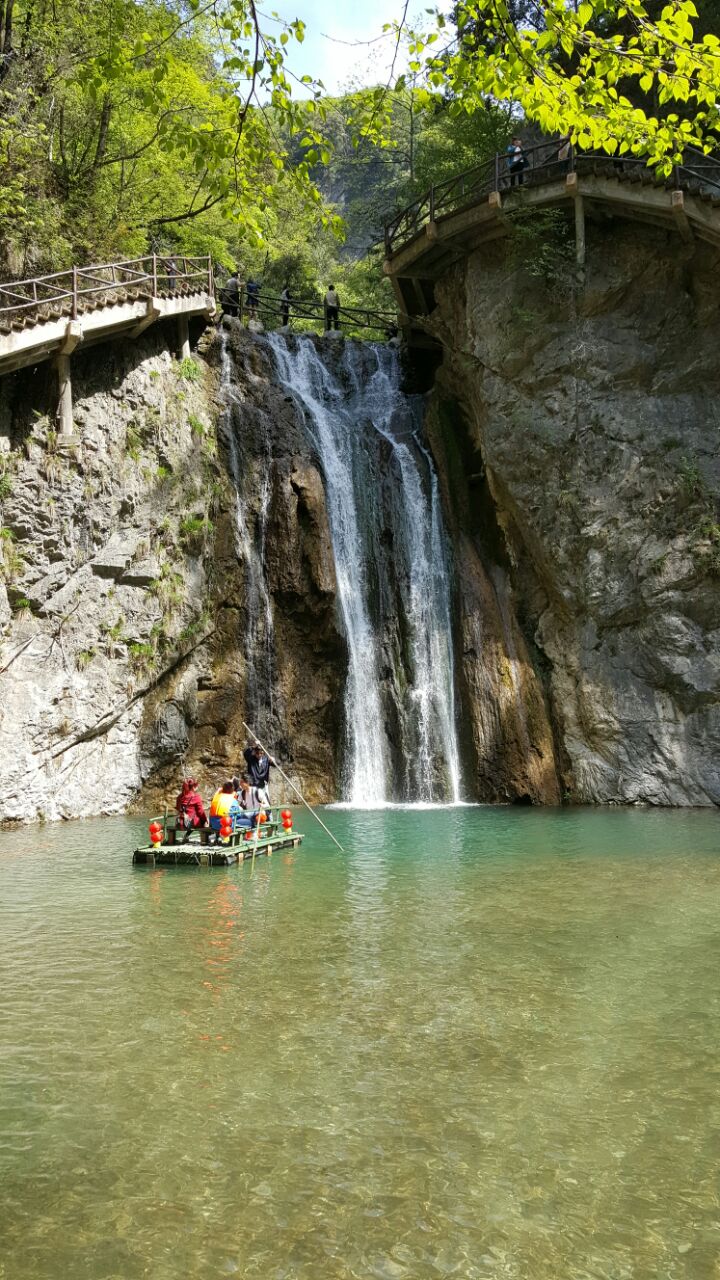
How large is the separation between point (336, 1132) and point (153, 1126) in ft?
3.26

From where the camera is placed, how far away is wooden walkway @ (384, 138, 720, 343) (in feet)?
72.3

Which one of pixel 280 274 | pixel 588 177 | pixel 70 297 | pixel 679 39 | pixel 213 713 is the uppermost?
pixel 280 274

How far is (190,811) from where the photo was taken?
15227mm

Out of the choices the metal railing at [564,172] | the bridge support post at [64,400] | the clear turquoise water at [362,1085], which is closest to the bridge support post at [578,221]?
the metal railing at [564,172]

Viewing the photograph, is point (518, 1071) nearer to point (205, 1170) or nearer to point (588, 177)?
point (205, 1170)

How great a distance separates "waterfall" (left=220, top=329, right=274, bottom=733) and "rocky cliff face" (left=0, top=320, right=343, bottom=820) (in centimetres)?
6

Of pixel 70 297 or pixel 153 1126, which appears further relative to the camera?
pixel 70 297

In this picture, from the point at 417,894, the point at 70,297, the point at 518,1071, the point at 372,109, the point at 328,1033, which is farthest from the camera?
the point at 70,297

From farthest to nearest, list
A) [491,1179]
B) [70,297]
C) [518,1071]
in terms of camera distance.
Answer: [70,297]
[518,1071]
[491,1179]

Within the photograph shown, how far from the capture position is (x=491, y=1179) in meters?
4.73

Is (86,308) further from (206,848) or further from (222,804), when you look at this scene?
(206,848)

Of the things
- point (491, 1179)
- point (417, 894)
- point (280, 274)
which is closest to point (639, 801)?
point (417, 894)

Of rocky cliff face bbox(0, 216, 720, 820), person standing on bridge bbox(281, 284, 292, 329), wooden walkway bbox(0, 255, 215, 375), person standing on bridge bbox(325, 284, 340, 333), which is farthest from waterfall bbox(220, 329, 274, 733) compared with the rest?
person standing on bridge bbox(325, 284, 340, 333)

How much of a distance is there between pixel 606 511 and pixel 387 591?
5.80 metres
